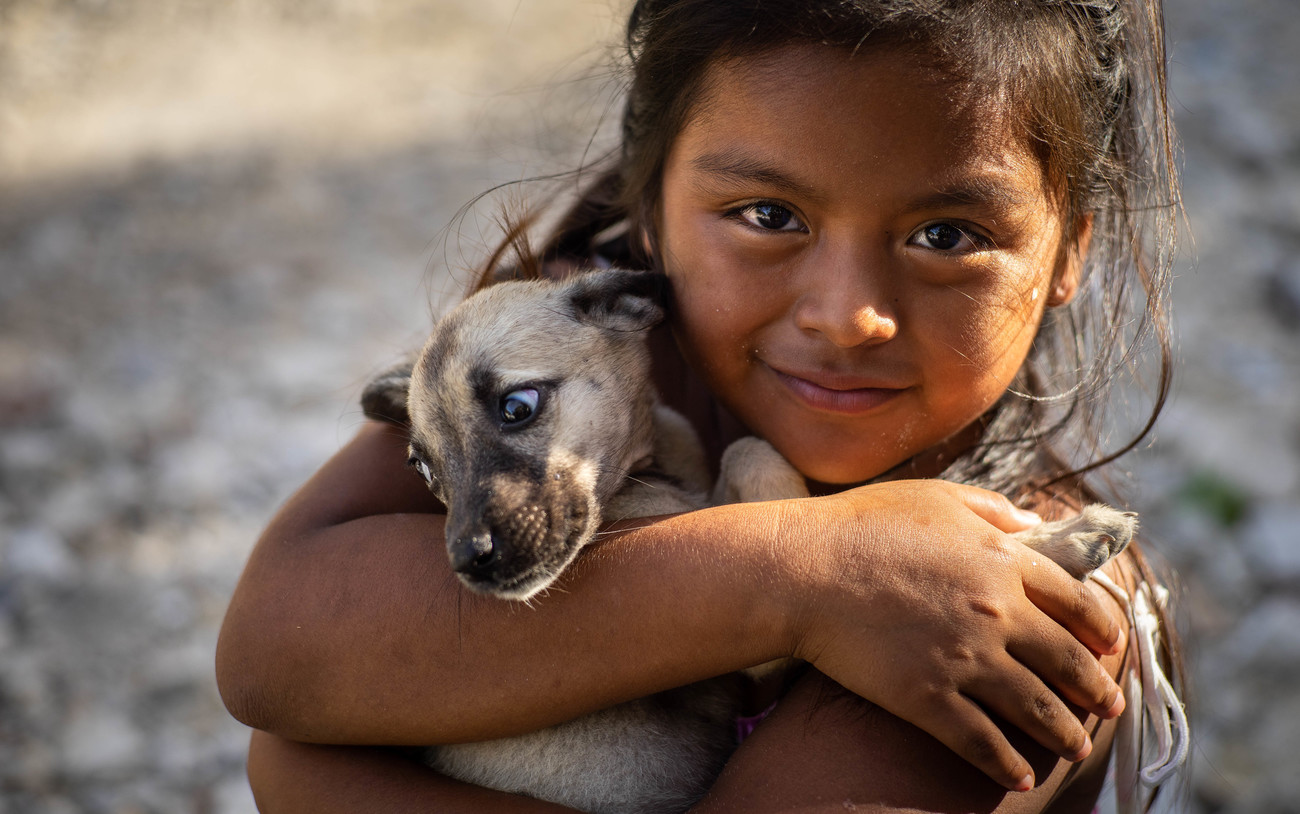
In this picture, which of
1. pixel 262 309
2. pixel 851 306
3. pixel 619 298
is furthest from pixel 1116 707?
pixel 262 309

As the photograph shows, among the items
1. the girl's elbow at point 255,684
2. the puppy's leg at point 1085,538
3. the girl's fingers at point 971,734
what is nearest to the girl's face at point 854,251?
the puppy's leg at point 1085,538

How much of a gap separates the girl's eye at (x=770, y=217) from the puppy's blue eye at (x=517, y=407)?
604 millimetres

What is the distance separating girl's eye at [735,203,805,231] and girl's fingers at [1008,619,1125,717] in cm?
87

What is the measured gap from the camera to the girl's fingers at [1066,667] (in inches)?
64.9

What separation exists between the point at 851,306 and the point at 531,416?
0.72m

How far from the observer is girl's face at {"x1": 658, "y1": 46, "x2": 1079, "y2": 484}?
173cm

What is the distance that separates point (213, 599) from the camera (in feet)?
12.3

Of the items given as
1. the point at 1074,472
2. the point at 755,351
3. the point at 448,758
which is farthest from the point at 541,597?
the point at 1074,472

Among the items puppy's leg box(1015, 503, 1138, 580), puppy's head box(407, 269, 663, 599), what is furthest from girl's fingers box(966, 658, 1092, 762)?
puppy's head box(407, 269, 663, 599)

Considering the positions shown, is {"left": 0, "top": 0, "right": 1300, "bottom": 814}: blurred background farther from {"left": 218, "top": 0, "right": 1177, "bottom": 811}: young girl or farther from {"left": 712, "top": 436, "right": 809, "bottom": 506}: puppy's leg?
{"left": 712, "top": 436, "right": 809, "bottom": 506}: puppy's leg

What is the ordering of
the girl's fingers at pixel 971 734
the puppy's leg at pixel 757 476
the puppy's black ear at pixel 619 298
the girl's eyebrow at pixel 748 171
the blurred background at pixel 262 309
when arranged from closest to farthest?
the girl's fingers at pixel 971 734 → the girl's eyebrow at pixel 748 171 → the puppy's leg at pixel 757 476 → the puppy's black ear at pixel 619 298 → the blurred background at pixel 262 309

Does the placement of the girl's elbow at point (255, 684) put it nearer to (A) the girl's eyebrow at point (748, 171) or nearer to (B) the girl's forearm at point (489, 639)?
(B) the girl's forearm at point (489, 639)

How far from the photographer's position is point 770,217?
1.89 metres

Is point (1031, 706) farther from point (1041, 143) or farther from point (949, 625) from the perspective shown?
point (1041, 143)
